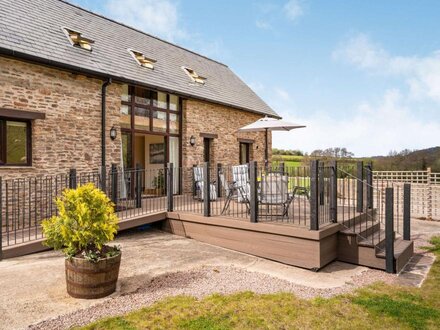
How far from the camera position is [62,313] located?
3.60m

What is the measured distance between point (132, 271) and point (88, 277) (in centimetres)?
117

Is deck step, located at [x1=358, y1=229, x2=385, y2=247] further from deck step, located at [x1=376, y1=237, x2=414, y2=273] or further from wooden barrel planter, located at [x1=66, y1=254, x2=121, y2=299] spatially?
wooden barrel planter, located at [x1=66, y1=254, x2=121, y2=299]

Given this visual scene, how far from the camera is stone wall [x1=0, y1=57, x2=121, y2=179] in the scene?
748 centimetres

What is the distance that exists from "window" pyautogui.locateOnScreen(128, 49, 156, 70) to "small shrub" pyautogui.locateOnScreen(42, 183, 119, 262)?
8.35 meters

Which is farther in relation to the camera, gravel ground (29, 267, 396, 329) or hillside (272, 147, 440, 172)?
hillside (272, 147, 440, 172)

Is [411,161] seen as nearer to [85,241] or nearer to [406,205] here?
[406,205]

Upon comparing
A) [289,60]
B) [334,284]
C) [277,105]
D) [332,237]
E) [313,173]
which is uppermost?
[289,60]

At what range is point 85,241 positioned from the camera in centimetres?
407

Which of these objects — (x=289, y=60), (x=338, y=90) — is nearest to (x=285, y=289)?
(x=289, y=60)

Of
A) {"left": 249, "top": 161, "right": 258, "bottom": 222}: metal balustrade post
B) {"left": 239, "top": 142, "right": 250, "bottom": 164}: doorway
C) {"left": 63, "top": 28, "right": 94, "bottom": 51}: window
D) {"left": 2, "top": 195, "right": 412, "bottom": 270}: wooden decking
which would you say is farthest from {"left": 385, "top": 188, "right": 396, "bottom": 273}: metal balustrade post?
{"left": 239, "top": 142, "right": 250, "bottom": 164}: doorway

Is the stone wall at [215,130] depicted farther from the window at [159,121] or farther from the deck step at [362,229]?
the deck step at [362,229]

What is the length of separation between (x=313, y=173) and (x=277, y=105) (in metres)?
14.8

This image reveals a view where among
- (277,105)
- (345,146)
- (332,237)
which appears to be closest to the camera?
(332,237)

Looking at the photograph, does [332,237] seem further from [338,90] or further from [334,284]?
[338,90]
